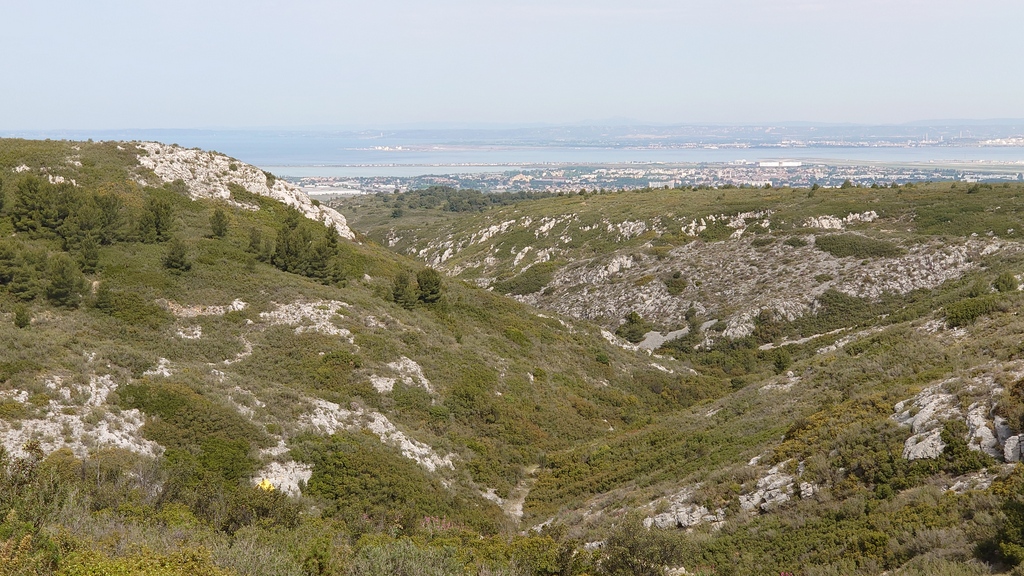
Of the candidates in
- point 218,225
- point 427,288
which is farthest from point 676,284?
point 218,225

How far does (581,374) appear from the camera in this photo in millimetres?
40719

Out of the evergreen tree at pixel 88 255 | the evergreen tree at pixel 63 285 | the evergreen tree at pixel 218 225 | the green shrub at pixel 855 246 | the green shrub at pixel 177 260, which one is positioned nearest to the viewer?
the evergreen tree at pixel 63 285

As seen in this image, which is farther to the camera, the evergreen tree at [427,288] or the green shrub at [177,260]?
the evergreen tree at [427,288]

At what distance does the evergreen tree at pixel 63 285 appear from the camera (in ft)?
97.4

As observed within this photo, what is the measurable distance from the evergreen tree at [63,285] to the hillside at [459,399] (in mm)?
140

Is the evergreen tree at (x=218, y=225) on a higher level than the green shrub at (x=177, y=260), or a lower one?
higher

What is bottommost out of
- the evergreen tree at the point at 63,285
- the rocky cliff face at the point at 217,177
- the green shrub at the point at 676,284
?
the green shrub at the point at 676,284

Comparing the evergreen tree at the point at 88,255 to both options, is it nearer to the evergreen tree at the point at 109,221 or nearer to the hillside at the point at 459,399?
the hillside at the point at 459,399

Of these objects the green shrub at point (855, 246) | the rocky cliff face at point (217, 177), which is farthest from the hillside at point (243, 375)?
the green shrub at point (855, 246)

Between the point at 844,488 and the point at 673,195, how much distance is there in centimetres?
9312

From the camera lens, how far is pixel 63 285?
29844mm

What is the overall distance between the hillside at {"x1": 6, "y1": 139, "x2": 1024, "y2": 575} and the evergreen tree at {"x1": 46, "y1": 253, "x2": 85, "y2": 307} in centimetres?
14

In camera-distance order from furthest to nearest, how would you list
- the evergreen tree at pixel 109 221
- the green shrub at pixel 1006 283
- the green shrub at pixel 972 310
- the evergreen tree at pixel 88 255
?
the evergreen tree at pixel 109 221 < the green shrub at pixel 1006 283 < the evergreen tree at pixel 88 255 < the green shrub at pixel 972 310

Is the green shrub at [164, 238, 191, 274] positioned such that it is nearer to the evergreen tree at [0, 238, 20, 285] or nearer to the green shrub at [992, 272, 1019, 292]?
the evergreen tree at [0, 238, 20, 285]
